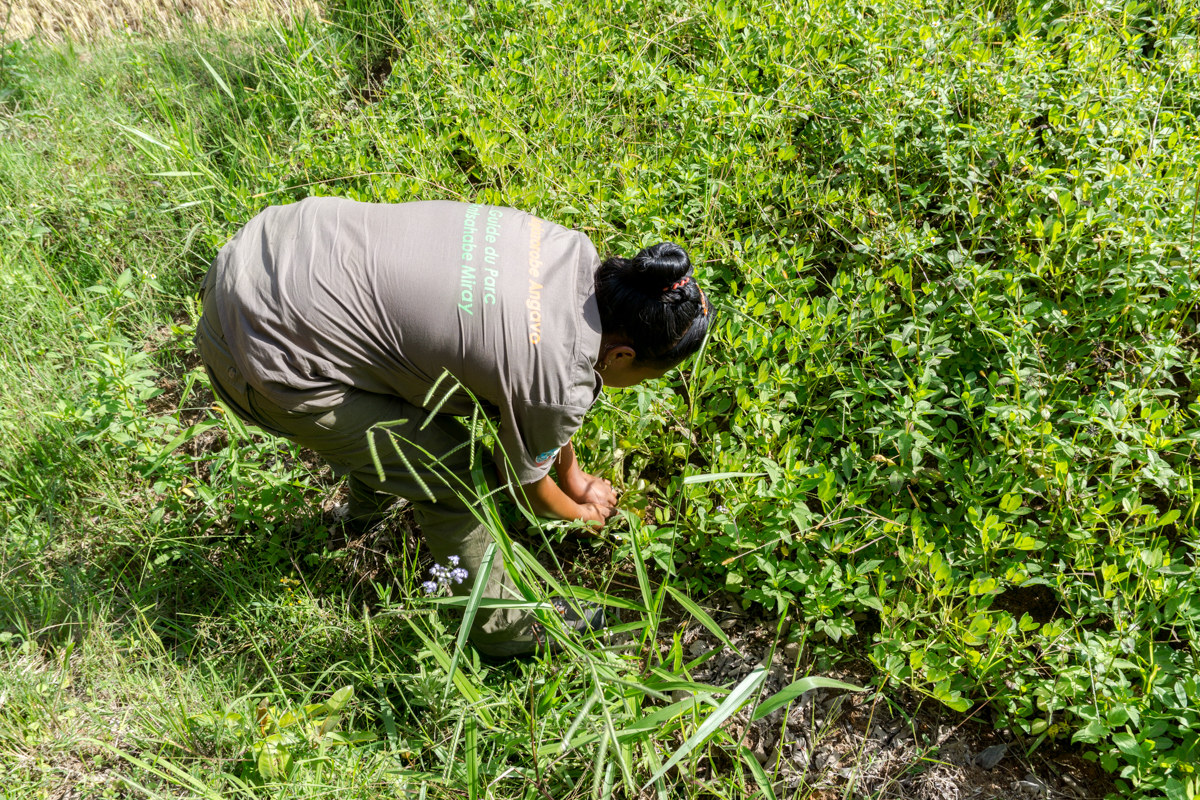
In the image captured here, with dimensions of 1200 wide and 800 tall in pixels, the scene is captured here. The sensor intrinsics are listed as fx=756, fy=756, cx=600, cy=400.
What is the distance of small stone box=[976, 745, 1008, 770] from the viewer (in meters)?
2.02

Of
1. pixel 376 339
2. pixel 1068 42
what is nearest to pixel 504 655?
pixel 376 339

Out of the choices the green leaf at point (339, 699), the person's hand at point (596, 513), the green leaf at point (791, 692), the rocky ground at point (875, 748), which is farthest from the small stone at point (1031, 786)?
the green leaf at point (339, 699)

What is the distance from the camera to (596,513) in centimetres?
243

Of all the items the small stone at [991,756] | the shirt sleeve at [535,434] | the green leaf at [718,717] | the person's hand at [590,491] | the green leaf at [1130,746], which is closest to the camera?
the green leaf at [718,717]

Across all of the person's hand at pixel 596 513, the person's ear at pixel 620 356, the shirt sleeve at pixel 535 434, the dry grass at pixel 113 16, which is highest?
the dry grass at pixel 113 16

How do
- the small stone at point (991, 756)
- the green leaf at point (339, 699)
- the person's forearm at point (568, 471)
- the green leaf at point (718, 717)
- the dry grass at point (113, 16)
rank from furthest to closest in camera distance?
the dry grass at point (113, 16) → the person's forearm at point (568, 471) → the green leaf at point (339, 699) → the small stone at point (991, 756) → the green leaf at point (718, 717)

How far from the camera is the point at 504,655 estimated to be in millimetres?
2328

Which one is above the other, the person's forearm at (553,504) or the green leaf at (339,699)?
the person's forearm at (553,504)

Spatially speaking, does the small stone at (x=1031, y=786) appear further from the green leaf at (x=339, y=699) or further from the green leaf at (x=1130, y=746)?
the green leaf at (x=339, y=699)

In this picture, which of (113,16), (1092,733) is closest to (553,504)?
(1092,733)

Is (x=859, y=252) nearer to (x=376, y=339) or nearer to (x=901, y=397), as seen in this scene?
(x=901, y=397)

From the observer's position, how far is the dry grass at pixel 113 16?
467 centimetres

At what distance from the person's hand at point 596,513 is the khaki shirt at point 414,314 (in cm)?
42

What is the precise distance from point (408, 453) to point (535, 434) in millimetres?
423
